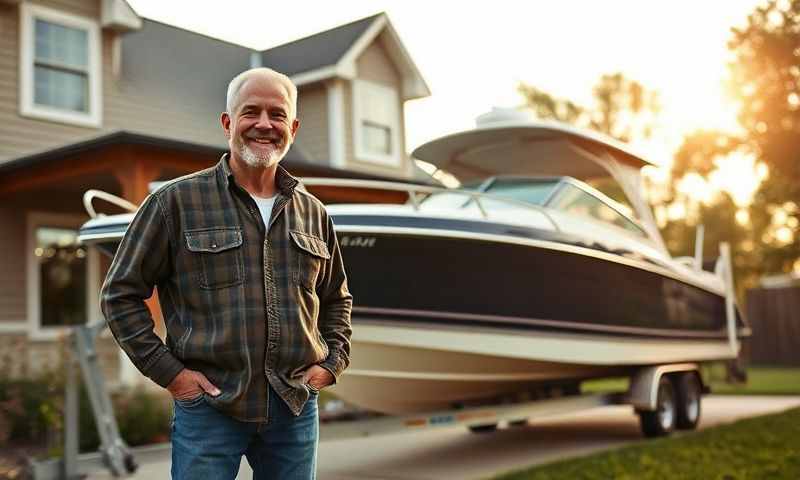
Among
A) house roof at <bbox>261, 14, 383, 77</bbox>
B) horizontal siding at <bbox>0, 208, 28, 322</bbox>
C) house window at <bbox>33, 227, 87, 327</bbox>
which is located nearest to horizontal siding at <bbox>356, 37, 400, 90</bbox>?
house roof at <bbox>261, 14, 383, 77</bbox>

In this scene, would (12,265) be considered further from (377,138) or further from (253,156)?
(253,156)

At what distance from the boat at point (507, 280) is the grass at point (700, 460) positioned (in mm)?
893

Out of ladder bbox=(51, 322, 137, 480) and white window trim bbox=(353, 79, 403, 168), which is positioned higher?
white window trim bbox=(353, 79, 403, 168)

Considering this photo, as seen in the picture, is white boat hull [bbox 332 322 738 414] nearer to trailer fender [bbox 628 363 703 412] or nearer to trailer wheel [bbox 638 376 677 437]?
trailer fender [bbox 628 363 703 412]

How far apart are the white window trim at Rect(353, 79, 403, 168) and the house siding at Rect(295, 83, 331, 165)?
481mm

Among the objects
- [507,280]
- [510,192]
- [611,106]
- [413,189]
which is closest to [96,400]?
[413,189]

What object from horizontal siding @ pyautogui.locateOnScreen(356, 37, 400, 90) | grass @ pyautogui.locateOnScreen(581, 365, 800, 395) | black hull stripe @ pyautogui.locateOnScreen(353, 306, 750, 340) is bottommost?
grass @ pyautogui.locateOnScreen(581, 365, 800, 395)

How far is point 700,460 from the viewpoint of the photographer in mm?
6512

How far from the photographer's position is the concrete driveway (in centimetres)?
675

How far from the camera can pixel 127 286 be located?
243 centimetres

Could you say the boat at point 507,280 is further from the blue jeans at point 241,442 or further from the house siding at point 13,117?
the house siding at point 13,117

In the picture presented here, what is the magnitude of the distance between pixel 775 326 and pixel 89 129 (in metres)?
15.9

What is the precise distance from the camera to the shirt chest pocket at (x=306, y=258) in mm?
2590

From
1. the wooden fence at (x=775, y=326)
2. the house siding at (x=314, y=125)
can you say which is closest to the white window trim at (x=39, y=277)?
the house siding at (x=314, y=125)
